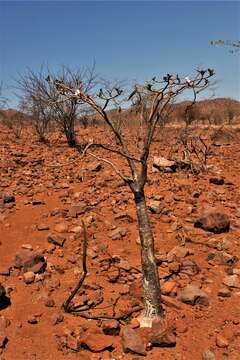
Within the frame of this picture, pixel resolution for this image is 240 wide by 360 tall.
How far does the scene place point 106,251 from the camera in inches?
243

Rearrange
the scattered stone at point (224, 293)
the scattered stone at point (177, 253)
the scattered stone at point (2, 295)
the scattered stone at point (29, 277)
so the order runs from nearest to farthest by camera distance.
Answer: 1. the scattered stone at point (2, 295)
2. the scattered stone at point (224, 293)
3. the scattered stone at point (29, 277)
4. the scattered stone at point (177, 253)

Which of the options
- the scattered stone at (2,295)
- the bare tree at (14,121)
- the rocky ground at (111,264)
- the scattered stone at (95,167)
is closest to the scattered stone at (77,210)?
the rocky ground at (111,264)

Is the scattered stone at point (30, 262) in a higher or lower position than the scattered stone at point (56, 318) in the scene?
higher

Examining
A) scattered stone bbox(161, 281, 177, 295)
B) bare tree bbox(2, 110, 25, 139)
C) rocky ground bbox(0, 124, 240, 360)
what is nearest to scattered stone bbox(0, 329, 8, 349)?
rocky ground bbox(0, 124, 240, 360)

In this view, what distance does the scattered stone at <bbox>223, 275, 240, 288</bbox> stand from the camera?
540cm

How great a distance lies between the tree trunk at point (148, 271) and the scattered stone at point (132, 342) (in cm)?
28

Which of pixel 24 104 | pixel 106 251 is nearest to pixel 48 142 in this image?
pixel 24 104

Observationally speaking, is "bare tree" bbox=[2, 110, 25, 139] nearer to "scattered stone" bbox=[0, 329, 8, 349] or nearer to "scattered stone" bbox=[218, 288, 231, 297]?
"scattered stone" bbox=[218, 288, 231, 297]

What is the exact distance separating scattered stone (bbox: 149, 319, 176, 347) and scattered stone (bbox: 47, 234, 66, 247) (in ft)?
7.61

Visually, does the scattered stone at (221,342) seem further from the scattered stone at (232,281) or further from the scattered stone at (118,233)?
the scattered stone at (118,233)

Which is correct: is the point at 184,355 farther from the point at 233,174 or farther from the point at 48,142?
the point at 48,142

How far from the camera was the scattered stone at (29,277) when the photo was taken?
5391 millimetres

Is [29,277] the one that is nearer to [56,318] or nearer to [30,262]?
[30,262]

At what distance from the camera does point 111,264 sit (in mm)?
5824
